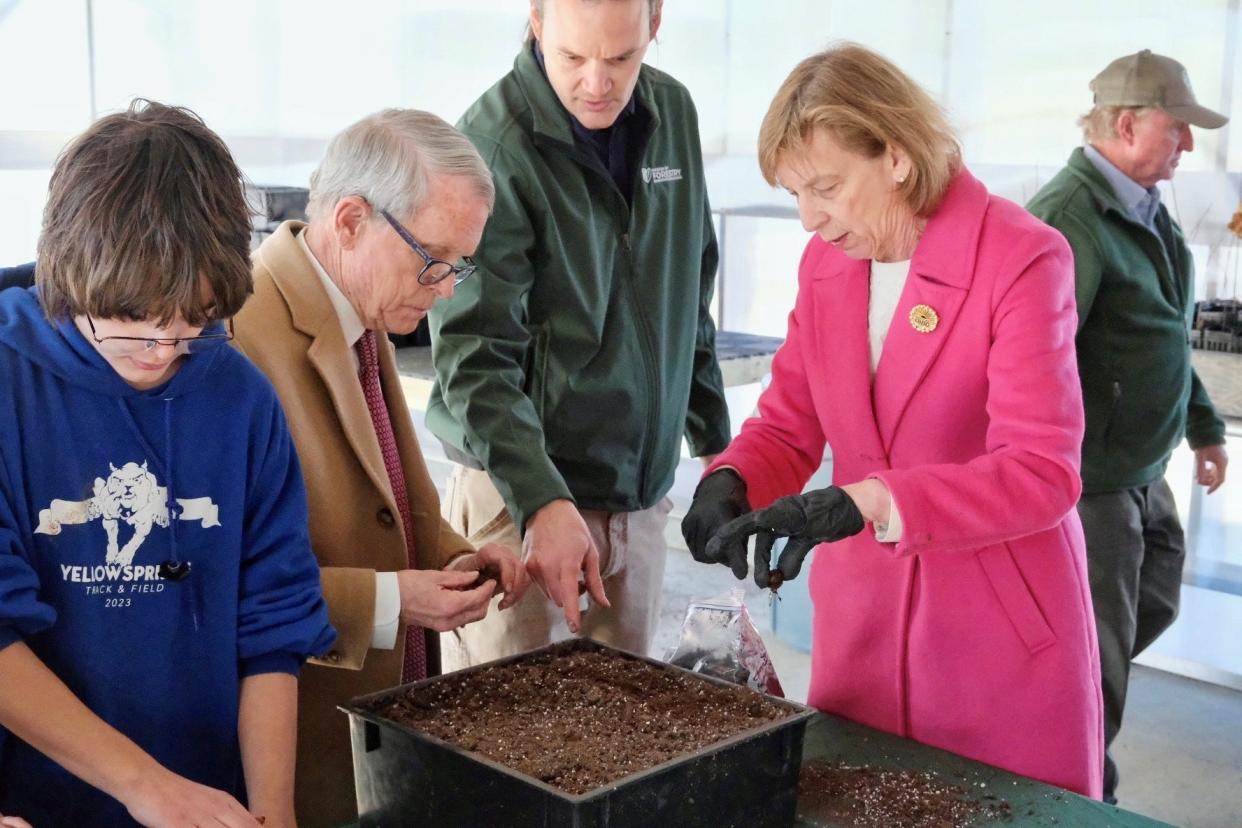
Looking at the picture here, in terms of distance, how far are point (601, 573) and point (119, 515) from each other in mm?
1003

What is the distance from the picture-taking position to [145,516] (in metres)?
1.32

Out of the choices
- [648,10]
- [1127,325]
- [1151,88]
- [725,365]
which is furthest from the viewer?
[725,365]

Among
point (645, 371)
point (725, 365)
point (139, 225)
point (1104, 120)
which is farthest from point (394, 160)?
point (725, 365)

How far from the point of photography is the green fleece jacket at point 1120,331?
2.71m

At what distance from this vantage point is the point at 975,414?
1669 mm

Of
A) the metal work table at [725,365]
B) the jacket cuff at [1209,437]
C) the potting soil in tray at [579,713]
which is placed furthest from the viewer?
the metal work table at [725,365]

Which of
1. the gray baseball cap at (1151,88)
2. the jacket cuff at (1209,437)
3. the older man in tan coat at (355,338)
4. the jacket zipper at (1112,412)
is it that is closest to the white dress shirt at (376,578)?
the older man in tan coat at (355,338)

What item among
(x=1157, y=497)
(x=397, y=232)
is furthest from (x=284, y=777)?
(x=1157, y=497)

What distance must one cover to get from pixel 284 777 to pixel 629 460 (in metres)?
0.89

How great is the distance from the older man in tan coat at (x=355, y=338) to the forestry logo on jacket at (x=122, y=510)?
26 cm

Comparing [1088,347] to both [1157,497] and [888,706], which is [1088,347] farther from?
[888,706]

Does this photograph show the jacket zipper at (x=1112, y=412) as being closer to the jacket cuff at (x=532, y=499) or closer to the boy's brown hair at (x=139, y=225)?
the jacket cuff at (x=532, y=499)

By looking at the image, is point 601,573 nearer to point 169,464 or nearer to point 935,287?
point 935,287

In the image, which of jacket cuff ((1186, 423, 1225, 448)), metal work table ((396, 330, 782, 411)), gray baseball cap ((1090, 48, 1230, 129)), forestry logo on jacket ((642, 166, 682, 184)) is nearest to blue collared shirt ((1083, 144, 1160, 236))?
gray baseball cap ((1090, 48, 1230, 129))
